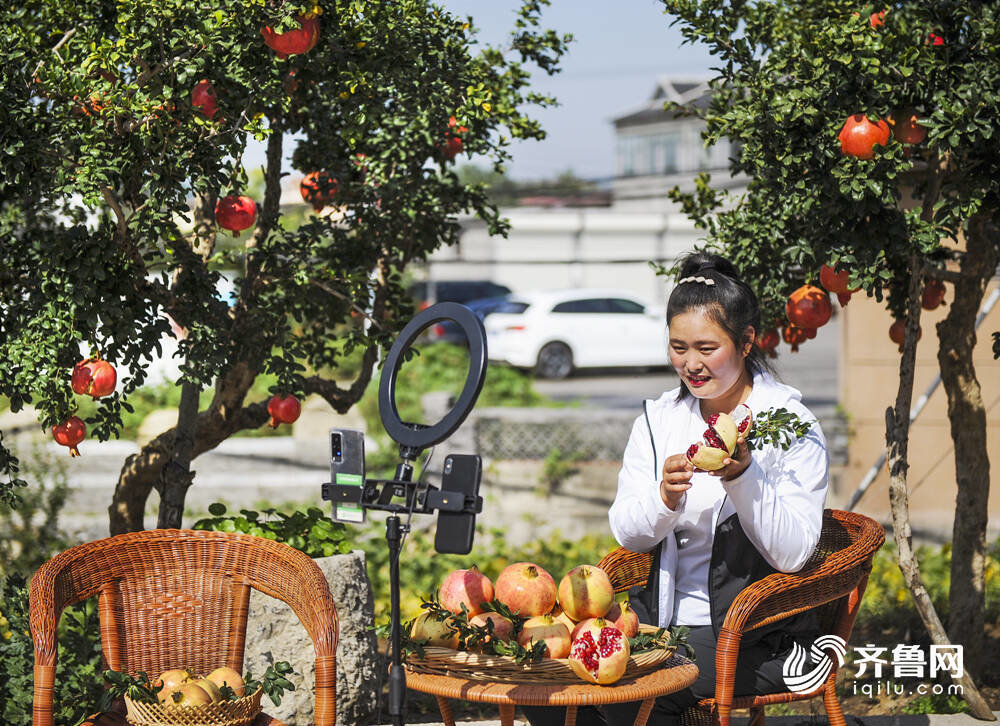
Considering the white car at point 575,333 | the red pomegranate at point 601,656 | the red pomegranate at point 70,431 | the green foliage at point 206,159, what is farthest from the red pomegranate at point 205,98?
the white car at point 575,333

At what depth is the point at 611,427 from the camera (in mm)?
8852

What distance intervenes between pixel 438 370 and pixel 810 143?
9182mm

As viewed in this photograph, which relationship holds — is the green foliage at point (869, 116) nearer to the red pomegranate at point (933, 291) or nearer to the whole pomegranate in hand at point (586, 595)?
the red pomegranate at point (933, 291)

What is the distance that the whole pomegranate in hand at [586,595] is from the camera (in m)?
2.71

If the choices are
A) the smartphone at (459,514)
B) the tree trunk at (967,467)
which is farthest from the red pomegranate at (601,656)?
the tree trunk at (967,467)

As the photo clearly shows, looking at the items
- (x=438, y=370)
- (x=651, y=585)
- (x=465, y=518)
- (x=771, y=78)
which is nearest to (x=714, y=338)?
(x=651, y=585)

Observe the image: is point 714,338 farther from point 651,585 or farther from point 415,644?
point 415,644

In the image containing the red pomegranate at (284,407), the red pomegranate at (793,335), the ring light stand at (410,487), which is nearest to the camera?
the ring light stand at (410,487)

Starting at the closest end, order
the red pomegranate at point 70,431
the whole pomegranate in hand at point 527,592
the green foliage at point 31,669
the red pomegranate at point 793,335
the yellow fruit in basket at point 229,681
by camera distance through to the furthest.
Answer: the whole pomegranate in hand at point 527,592 → the yellow fruit in basket at point 229,681 → the red pomegranate at point 70,431 → the green foliage at point 31,669 → the red pomegranate at point 793,335

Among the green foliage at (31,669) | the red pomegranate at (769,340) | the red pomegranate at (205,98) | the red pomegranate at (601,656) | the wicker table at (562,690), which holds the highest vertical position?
the red pomegranate at (205,98)

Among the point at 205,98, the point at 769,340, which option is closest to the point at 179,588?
the point at 205,98

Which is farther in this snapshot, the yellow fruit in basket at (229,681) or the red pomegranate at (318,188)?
the red pomegranate at (318,188)

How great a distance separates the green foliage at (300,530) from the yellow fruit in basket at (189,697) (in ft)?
4.87

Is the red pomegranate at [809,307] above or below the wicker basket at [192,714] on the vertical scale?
above
